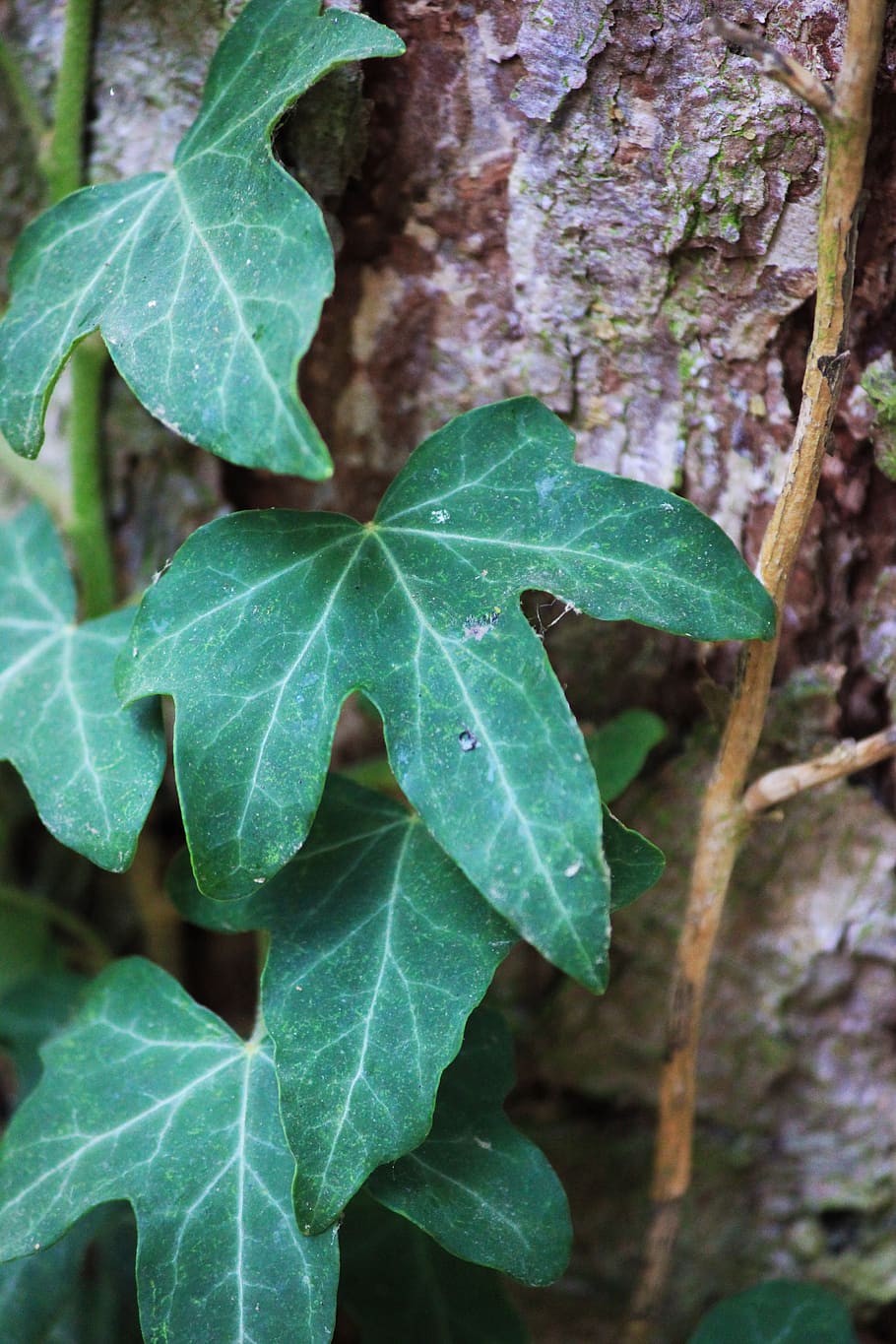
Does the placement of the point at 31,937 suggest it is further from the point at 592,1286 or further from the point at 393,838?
the point at 592,1286

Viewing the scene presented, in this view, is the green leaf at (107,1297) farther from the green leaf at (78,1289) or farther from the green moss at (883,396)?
the green moss at (883,396)

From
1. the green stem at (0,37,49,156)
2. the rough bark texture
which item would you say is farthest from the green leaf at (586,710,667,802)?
the green stem at (0,37,49,156)

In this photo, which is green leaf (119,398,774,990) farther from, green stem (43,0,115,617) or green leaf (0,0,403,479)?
green stem (43,0,115,617)

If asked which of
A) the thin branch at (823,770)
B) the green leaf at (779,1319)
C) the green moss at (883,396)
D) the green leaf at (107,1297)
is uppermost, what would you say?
the green moss at (883,396)

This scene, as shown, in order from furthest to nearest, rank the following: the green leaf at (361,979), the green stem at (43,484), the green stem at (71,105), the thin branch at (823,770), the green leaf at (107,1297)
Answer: the green stem at (43,484)
the green leaf at (107,1297)
the green stem at (71,105)
the thin branch at (823,770)
the green leaf at (361,979)

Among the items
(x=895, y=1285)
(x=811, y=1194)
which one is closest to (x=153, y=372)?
(x=811, y=1194)

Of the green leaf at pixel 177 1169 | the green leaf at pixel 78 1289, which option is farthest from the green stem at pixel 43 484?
the green leaf at pixel 78 1289
